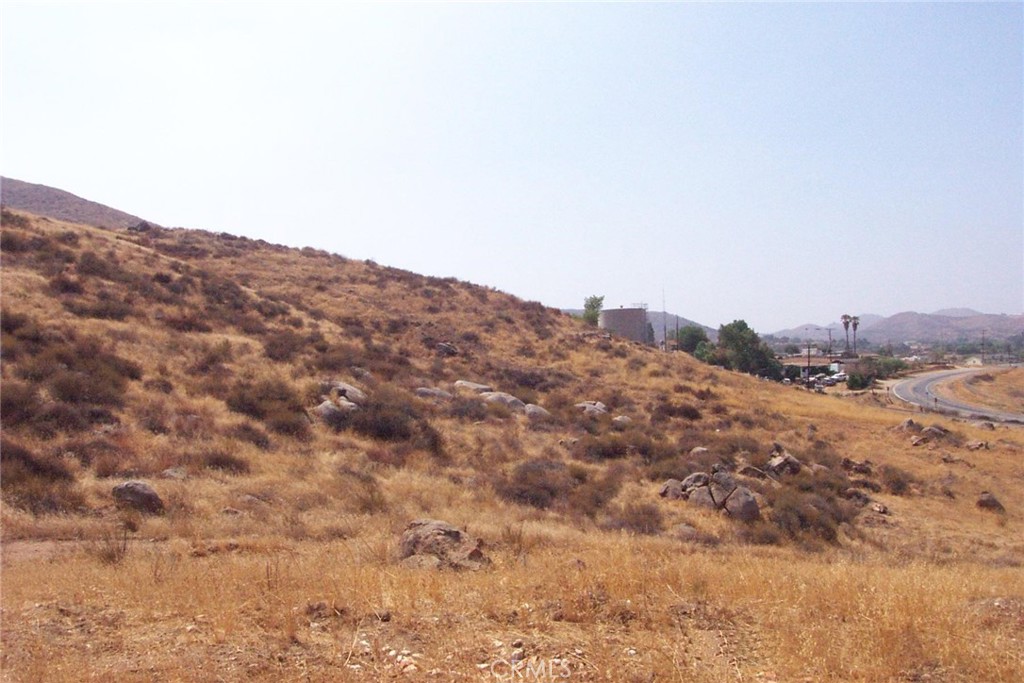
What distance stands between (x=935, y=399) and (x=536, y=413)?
2041 inches

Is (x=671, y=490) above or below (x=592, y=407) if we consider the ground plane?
below

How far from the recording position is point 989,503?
66.5 feet

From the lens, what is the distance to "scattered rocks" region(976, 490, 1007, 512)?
20141 millimetres

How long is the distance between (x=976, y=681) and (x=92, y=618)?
702 centimetres

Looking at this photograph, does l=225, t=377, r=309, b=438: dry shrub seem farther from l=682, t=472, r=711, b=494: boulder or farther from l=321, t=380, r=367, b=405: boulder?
l=682, t=472, r=711, b=494: boulder

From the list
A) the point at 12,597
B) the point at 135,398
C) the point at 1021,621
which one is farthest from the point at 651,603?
the point at 135,398

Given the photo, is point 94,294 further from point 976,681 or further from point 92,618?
point 976,681

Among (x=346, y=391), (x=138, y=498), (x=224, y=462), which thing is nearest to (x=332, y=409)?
(x=346, y=391)

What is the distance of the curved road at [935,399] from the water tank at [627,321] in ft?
82.3

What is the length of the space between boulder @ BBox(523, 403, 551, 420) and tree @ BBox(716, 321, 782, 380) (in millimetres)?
58645

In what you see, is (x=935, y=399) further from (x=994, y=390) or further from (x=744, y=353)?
(x=744, y=353)

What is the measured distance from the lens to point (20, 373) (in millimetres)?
16875

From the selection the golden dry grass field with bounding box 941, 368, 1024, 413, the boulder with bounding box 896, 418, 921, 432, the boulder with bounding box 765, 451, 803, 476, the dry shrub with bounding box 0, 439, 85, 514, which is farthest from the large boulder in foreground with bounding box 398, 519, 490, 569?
the golden dry grass field with bounding box 941, 368, 1024, 413

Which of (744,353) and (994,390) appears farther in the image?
(744,353)
